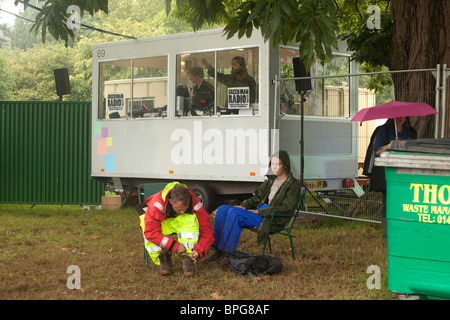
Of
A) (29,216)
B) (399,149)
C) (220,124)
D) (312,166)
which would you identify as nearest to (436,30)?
(312,166)

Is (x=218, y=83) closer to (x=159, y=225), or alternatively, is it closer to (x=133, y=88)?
(x=133, y=88)

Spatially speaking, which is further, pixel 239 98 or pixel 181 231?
pixel 239 98

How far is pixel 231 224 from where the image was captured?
22.0 feet

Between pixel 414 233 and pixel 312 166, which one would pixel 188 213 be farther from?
pixel 312 166

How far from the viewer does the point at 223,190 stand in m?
10.7

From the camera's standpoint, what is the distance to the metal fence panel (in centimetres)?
1327

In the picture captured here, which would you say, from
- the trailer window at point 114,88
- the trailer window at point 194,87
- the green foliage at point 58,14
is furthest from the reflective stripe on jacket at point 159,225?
the trailer window at point 114,88

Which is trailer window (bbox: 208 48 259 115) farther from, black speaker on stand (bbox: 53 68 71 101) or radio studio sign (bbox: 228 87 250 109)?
black speaker on stand (bbox: 53 68 71 101)

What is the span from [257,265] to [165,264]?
3.05 feet

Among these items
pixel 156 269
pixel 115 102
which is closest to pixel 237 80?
pixel 115 102

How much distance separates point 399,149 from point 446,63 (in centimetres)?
421

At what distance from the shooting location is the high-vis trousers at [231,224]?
6.71 m

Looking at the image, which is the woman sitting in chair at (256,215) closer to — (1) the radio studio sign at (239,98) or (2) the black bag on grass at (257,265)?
(2) the black bag on grass at (257,265)

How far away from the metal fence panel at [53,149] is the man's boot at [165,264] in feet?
23.3
